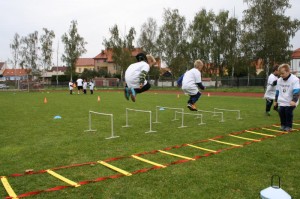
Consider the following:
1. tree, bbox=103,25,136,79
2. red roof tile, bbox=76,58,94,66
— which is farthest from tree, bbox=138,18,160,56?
red roof tile, bbox=76,58,94,66

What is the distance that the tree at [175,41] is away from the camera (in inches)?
1889

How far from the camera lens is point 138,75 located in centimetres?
808

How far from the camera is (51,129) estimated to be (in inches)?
401

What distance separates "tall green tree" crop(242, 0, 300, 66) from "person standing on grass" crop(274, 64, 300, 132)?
2605cm

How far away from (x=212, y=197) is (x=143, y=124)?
706 cm

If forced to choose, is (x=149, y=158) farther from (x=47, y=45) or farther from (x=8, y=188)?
(x=47, y=45)

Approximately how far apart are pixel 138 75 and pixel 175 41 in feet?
137

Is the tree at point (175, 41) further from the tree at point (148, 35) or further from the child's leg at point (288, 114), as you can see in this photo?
the child's leg at point (288, 114)

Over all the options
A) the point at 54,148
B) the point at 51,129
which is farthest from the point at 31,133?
the point at 54,148

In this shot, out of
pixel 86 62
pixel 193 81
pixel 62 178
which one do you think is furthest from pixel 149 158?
pixel 86 62

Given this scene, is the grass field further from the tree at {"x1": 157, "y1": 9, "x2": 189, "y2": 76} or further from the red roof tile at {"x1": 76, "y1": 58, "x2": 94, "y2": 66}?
the red roof tile at {"x1": 76, "y1": 58, "x2": 94, "y2": 66}

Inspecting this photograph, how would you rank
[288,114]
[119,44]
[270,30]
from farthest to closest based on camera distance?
[119,44]
[270,30]
[288,114]

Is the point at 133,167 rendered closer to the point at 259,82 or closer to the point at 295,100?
the point at 295,100

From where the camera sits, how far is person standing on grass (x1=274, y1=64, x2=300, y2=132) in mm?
8859
